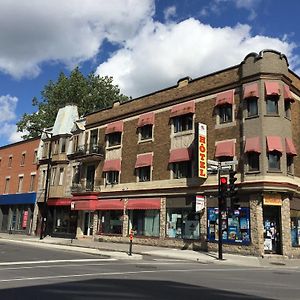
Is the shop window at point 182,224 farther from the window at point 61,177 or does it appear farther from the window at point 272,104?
the window at point 61,177

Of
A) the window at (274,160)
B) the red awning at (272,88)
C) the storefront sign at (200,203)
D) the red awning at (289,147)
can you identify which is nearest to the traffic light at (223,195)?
the storefront sign at (200,203)

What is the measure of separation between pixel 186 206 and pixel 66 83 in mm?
31833

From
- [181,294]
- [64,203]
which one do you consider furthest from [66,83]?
[181,294]

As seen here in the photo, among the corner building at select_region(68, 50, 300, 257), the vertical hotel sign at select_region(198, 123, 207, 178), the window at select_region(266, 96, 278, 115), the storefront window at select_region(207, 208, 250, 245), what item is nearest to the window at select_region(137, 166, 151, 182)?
the corner building at select_region(68, 50, 300, 257)

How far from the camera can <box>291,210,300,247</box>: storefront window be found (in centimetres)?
2447

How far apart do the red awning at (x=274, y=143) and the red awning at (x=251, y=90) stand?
2865 mm

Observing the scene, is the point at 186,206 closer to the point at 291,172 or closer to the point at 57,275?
the point at 291,172

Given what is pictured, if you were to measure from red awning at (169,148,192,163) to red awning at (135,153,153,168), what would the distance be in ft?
7.49

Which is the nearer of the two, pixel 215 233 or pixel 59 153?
pixel 215 233

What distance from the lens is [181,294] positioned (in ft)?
30.3

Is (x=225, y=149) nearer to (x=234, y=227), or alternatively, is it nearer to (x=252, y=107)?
(x=252, y=107)

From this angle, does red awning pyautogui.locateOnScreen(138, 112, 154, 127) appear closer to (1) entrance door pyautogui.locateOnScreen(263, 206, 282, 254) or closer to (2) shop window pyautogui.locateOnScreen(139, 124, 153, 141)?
(2) shop window pyautogui.locateOnScreen(139, 124, 153, 141)

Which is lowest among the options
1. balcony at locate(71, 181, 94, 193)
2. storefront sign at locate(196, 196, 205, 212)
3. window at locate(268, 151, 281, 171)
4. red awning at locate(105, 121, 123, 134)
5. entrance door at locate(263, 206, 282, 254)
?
entrance door at locate(263, 206, 282, 254)

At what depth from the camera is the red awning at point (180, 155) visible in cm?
2743
